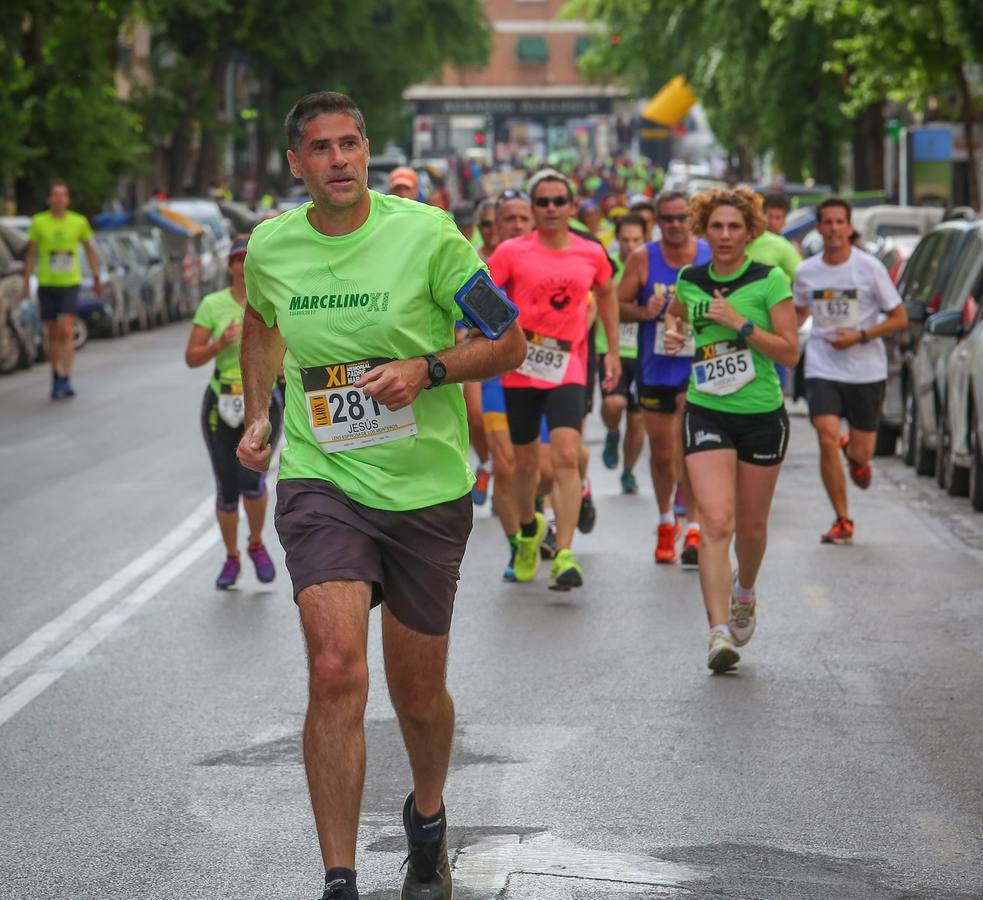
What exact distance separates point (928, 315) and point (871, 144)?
25790 mm

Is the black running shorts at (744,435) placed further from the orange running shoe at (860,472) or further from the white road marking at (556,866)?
the orange running shoe at (860,472)

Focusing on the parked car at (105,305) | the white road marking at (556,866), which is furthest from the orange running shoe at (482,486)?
the parked car at (105,305)

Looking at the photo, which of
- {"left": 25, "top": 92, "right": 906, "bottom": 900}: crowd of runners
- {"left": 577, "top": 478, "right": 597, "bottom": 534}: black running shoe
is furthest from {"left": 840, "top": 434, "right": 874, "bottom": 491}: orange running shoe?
{"left": 577, "top": 478, "right": 597, "bottom": 534}: black running shoe

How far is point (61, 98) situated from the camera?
117 feet

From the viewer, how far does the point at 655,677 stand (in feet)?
28.3

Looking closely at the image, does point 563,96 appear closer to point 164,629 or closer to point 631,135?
point 631,135

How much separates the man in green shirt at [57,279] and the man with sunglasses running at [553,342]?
12.5 m

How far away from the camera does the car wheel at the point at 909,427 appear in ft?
54.0

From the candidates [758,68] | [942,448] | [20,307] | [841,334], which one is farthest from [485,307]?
[758,68]

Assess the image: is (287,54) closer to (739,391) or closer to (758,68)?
(758,68)

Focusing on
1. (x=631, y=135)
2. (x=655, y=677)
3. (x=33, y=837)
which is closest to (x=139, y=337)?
(x=655, y=677)

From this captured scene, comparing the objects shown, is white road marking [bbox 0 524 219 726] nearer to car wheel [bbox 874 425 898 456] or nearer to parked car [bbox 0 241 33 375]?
car wheel [bbox 874 425 898 456]

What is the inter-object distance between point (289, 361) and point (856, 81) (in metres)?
29.0

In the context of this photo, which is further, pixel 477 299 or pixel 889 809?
pixel 889 809
